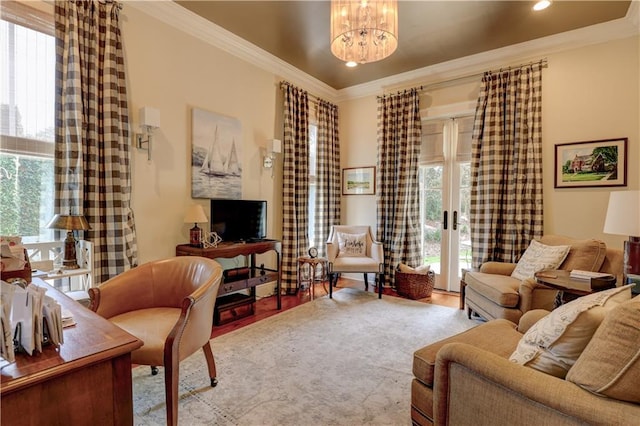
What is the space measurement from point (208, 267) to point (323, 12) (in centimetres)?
252

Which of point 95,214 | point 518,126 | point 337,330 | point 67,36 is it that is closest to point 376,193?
point 518,126

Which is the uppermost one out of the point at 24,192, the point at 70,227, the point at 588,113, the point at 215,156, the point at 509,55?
the point at 509,55

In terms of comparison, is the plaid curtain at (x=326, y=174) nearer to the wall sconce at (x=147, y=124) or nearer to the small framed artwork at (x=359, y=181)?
the small framed artwork at (x=359, y=181)

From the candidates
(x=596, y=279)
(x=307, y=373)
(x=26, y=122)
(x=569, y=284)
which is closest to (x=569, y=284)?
(x=569, y=284)

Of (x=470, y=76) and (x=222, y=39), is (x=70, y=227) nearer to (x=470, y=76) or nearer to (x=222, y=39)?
(x=222, y=39)

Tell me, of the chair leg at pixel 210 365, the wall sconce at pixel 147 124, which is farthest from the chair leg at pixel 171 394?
the wall sconce at pixel 147 124

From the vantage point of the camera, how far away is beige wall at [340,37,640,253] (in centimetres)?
311

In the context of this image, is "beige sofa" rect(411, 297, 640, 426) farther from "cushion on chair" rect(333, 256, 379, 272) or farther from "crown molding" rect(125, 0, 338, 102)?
"crown molding" rect(125, 0, 338, 102)

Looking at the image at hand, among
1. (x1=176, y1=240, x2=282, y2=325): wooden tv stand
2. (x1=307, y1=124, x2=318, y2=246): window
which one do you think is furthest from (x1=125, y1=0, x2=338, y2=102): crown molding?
(x1=176, y1=240, x2=282, y2=325): wooden tv stand

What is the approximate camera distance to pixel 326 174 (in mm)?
4781

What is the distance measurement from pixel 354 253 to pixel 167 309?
2716mm

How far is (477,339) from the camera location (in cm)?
168

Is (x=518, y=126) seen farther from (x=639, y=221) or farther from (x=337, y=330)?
(x=337, y=330)

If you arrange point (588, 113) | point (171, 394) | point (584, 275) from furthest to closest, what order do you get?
point (588, 113) → point (584, 275) → point (171, 394)
